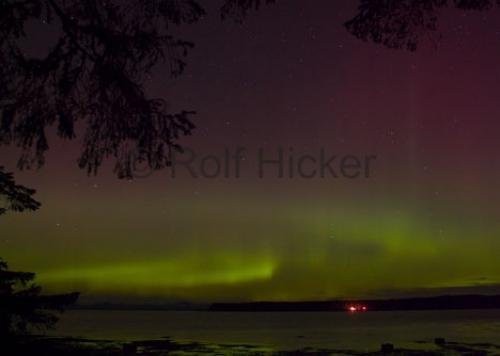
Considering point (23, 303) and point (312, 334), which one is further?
point (312, 334)

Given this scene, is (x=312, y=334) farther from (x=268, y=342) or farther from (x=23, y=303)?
(x=23, y=303)

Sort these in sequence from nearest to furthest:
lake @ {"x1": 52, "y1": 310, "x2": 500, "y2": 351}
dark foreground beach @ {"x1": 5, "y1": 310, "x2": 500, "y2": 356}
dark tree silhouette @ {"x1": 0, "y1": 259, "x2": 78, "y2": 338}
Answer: dark tree silhouette @ {"x1": 0, "y1": 259, "x2": 78, "y2": 338}, dark foreground beach @ {"x1": 5, "y1": 310, "x2": 500, "y2": 356}, lake @ {"x1": 52, "y1": 310, "x2": 500, "y2": 351}

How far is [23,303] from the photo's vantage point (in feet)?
63.1

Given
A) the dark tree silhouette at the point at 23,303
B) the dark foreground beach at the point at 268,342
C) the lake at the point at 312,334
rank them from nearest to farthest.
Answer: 1. the dark tree silhouette at the point at 23,303
2. the dark foreground beach at the point at 268,342
3. the lake at the point at 312,334

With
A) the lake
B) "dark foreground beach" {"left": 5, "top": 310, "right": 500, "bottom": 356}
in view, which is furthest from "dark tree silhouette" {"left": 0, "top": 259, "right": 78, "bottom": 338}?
the lake

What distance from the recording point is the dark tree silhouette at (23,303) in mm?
18692

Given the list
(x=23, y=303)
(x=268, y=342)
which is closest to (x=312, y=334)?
(x=268, y=342)

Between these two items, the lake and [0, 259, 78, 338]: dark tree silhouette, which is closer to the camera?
[0, 259, 78, 338]: dark tree silhouette

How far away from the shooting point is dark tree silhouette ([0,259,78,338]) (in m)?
18.7

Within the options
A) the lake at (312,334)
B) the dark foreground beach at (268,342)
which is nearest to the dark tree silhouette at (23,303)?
the dark foreground beach at (268,342)

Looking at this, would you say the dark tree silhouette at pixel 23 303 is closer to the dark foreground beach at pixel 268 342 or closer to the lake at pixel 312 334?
the dark foreground beach at pixel 268 342

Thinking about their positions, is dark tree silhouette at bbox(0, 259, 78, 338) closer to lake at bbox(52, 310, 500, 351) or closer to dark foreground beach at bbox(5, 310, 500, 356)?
dark foreground beach at bbox(5, 310, 500, 356)

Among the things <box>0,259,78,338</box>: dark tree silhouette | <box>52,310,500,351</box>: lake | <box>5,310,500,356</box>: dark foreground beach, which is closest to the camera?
<box>0,259,78,338</box>: dark tree silhouette

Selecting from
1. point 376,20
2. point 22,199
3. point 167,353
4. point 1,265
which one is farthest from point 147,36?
point 167,353
